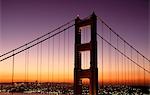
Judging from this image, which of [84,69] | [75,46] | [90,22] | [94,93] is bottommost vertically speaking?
[94,93]

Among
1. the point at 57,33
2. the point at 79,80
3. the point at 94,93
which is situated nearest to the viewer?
the point at 94,93

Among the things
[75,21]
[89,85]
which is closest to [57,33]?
[75,21]

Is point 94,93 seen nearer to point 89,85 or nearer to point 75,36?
point 89,85

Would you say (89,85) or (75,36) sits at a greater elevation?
(75,36)

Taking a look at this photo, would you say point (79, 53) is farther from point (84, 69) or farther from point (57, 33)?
point (57, 33)

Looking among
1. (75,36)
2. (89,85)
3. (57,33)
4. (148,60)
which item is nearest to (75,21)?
(75,36)

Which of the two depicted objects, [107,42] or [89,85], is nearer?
[89,85]

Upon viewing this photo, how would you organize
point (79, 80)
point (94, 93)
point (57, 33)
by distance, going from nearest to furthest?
point (94, 93), point (79, 80), point (57, 33)
